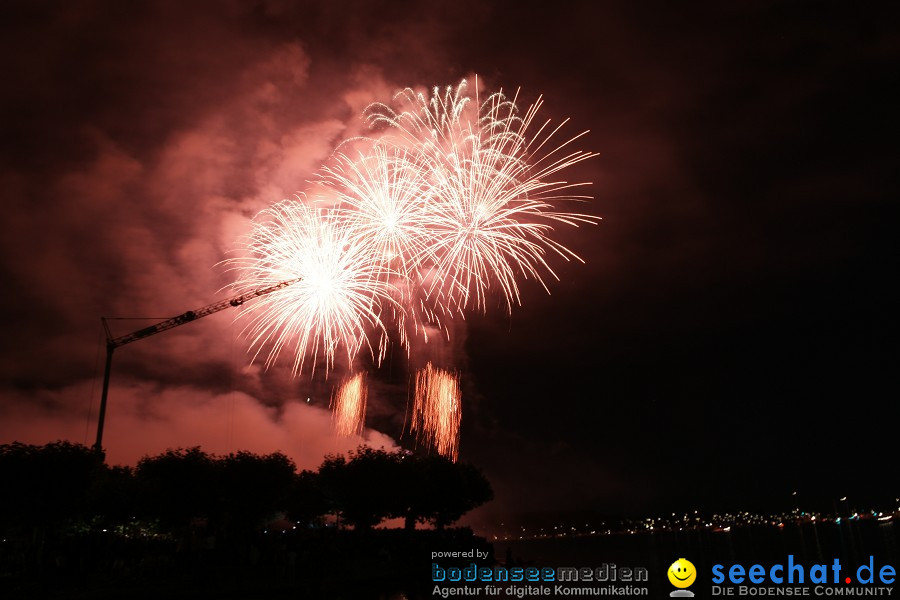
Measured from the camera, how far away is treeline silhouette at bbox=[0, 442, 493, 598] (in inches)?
1166

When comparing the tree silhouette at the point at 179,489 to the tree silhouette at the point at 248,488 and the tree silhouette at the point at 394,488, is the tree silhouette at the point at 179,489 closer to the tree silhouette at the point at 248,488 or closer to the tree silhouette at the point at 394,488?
the tree silhouette at the point at 248,488

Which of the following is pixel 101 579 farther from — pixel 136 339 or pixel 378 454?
pixel 136 339

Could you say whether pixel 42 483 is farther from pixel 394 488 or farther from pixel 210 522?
pixel 394 488

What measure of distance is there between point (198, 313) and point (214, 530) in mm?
32249

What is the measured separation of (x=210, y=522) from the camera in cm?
4075

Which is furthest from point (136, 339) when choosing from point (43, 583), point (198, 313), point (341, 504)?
point (43, 583)

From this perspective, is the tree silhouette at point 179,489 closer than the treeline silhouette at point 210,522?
No

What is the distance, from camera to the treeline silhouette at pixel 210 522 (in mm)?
29609

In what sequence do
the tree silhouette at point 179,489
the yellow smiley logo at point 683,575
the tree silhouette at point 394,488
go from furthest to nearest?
the tree silhouette at point 394,488
the tree silhouette at point 179,489
the yellow smiley logo at point 683,575

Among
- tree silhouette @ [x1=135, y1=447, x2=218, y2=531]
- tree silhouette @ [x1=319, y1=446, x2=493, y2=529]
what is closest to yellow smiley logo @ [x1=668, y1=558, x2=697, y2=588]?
tree silhouette @ [x1=319, y1=446, x2=493, y2=529]
